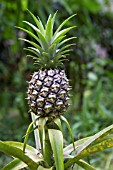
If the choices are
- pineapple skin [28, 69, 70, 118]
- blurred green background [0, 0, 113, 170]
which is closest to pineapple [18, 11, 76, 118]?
pineapple skin [28, 69, 70, 118]

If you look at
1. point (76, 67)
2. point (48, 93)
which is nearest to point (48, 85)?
point (48, 93)

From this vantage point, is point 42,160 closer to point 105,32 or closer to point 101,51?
point 105,32

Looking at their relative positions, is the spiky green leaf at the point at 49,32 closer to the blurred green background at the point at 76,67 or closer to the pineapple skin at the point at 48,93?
the pineapple skin at the point at 48,93

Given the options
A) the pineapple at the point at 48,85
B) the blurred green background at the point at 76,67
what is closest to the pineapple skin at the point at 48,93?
the pineapple at the point at 48,85

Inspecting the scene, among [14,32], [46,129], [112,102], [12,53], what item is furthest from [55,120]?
[12,53]

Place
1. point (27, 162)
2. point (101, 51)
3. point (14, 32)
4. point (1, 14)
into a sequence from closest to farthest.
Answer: point (27, 162), point (1, 14), point (14, 32), point (101, 51)

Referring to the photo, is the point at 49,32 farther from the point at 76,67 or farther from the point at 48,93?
the point at 76,67
